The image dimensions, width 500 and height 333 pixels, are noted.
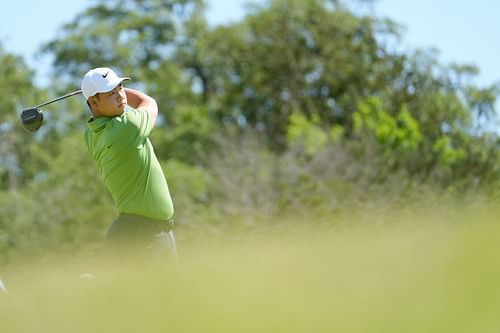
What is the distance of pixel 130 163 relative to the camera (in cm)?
600

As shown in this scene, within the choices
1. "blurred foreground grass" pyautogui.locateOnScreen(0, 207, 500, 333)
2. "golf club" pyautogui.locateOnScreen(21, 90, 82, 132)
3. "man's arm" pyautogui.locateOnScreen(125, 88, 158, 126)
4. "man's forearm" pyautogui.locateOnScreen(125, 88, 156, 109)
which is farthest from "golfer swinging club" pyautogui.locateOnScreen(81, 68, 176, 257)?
"blurred foreground grass" pyautogui.locateOnScreen(0, 207, 500, 333)

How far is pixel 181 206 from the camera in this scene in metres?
45.6

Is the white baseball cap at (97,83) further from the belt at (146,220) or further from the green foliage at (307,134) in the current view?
the green foliage at (307,134)

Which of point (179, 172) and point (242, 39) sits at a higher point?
point (242, 39)

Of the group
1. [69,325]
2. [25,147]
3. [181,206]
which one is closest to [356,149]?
[181,206]

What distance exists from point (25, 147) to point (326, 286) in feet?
190

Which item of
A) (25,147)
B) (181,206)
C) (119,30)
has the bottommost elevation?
(181,206)

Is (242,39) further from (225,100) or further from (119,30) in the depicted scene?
(119,30)

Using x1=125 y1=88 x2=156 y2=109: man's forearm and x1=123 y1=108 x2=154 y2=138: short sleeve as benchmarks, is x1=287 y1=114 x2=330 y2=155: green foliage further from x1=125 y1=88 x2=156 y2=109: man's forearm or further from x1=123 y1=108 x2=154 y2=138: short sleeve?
x1=123 y1=108 x2=154 y2=138: short sleeve

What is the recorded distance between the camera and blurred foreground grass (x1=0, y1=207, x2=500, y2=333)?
2.33 m

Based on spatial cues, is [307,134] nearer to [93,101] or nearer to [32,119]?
[32,119]

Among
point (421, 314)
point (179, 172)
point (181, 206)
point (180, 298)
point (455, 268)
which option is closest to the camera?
point (421, 314)

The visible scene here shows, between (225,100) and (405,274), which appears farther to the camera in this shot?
(225,100)

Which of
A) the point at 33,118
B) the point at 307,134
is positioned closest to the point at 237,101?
the point at 307,134
